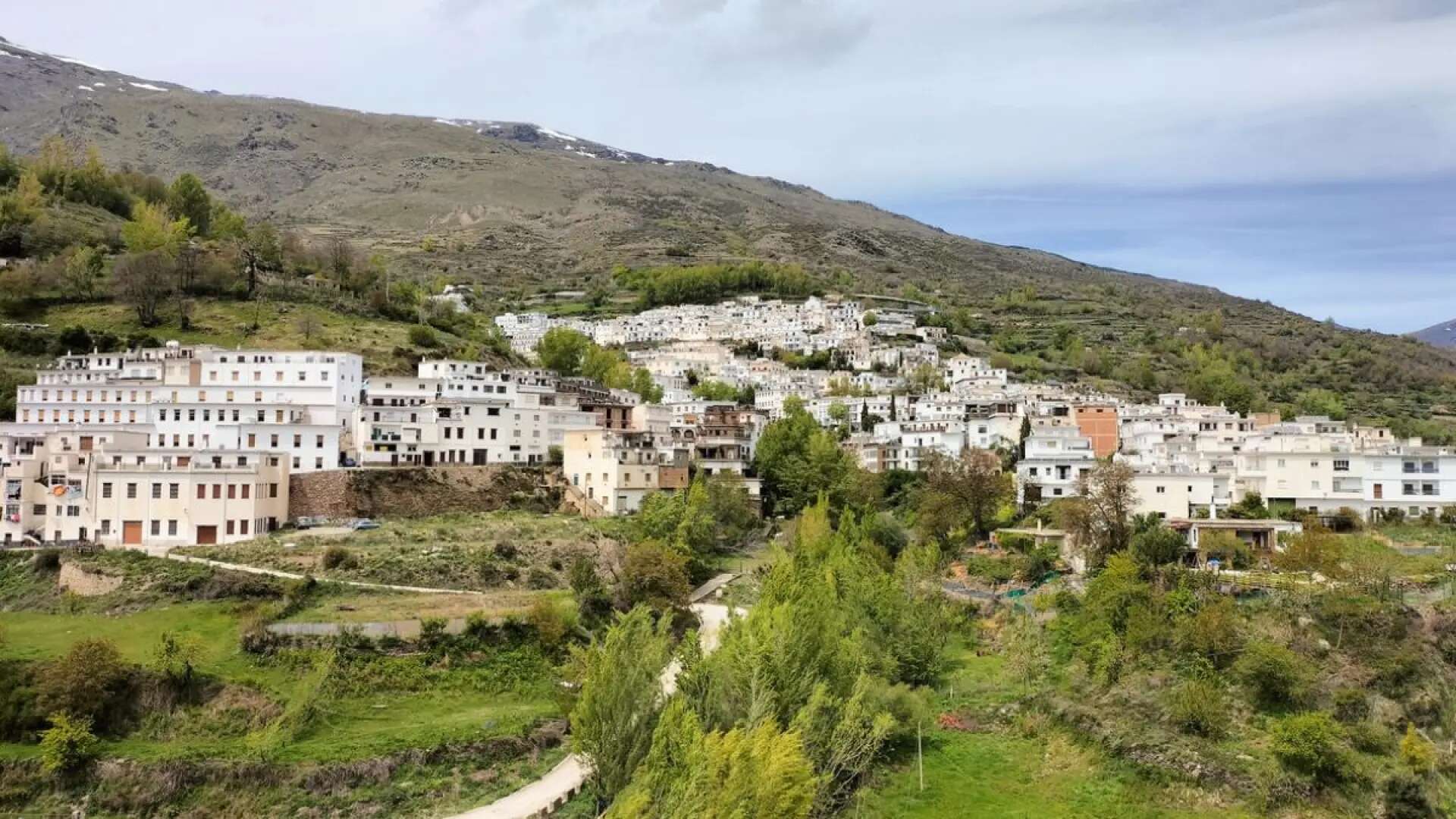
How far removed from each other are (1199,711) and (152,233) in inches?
2713

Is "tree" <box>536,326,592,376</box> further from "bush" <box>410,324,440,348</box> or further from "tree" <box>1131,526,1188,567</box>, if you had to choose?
"tree" <box>1131,526,1188,567</box>

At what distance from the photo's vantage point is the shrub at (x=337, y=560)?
35.6 meters

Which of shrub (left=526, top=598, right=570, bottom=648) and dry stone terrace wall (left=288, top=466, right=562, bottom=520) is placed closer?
shrub (left=526, top=598, right=570, bottom=648)

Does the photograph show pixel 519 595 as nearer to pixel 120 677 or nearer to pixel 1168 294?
pixel 120 677

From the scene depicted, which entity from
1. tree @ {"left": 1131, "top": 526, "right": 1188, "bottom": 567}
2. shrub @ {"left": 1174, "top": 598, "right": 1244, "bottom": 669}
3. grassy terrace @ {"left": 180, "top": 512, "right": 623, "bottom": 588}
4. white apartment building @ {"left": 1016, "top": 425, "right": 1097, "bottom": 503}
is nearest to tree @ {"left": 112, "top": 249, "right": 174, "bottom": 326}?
grassy terrace @ {"left": 180, "top": 512, "right": 623, "bottom": 588}

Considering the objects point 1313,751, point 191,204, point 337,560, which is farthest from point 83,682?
point 191,204

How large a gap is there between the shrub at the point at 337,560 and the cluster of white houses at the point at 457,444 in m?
5.32

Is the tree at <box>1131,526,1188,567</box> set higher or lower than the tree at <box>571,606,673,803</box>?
higher

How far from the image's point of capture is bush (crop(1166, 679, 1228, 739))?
24875 mm

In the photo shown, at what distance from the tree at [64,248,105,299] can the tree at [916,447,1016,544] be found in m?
48.6

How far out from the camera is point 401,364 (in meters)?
60.1

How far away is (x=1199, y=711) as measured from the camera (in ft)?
81.9

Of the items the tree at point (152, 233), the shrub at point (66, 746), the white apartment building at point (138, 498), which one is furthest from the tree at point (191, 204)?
the shrub at point (66, 746)

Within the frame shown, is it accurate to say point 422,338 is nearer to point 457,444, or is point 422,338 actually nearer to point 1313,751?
point 457,444
